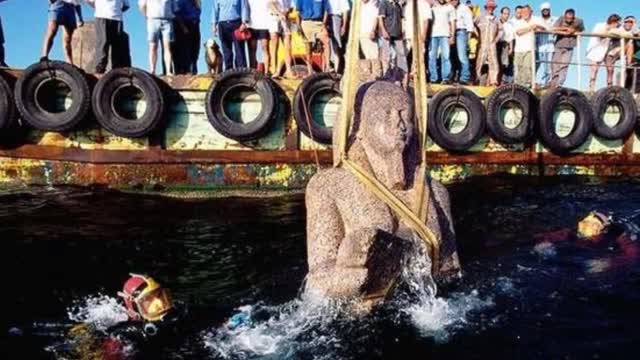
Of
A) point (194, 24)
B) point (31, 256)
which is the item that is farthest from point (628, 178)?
point (31, 256)

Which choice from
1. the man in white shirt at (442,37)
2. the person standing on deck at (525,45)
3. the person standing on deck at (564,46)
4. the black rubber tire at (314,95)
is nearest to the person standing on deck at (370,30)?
the black rubber tire at (314,95)

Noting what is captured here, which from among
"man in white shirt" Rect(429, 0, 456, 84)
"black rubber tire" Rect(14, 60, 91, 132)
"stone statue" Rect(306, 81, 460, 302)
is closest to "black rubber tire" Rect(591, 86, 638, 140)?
"man in white shirt" Rect(429, 0, 456, 84)

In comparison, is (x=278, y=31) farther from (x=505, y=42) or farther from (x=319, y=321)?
(x=319, y=321)

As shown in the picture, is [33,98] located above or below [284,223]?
above

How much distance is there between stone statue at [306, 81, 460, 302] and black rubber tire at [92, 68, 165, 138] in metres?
6.46

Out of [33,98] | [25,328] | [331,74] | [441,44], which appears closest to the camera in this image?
[25,328]

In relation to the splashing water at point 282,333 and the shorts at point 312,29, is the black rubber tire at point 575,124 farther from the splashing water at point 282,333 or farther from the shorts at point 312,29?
the splashing water at point 282,333

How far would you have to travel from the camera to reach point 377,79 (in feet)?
18.4

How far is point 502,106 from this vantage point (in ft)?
42.4

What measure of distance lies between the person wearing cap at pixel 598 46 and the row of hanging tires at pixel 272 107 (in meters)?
0.90

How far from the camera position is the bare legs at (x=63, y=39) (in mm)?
10523

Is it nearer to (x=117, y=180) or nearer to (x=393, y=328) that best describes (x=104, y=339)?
(x=393, y=328)

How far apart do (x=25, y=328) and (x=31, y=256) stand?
2290 mm

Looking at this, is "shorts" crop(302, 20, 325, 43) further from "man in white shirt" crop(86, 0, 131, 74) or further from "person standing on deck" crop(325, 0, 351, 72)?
"man in white shirt" crop(86, 0, 131, 74)
